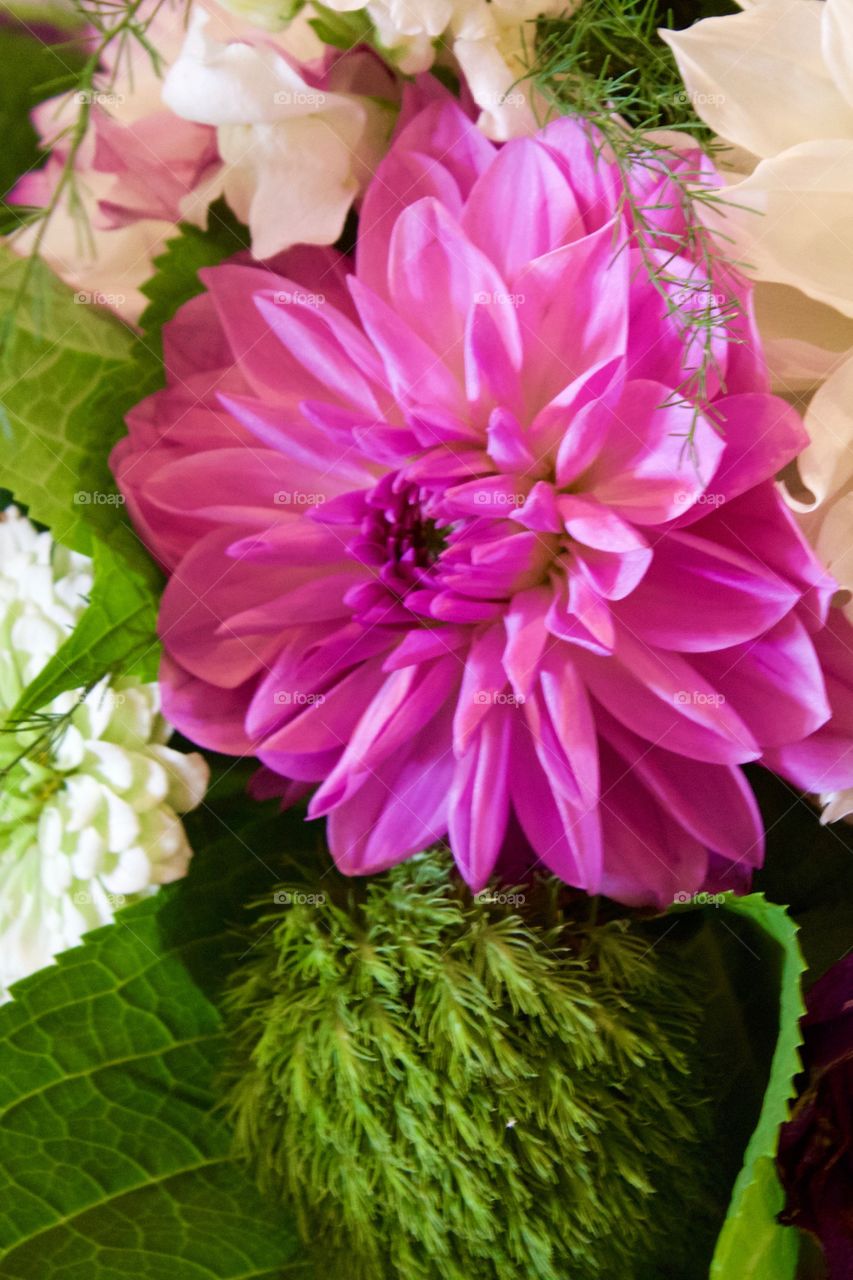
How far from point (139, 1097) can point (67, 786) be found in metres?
0.14

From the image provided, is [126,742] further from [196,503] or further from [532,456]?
[532,456]

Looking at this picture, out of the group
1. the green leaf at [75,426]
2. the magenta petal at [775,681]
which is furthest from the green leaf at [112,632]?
the magenta petal at [775,681]

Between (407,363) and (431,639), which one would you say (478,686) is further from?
(407,363)

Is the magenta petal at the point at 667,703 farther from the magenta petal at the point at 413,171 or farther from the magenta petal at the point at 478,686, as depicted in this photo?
the magenta petal at the point at 413,171

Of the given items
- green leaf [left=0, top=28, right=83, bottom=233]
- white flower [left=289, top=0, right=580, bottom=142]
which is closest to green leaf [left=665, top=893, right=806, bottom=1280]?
white flower [left=289, top=0, right=580, bottom=142]

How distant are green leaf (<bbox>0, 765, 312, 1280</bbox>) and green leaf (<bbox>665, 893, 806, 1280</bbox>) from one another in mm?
186

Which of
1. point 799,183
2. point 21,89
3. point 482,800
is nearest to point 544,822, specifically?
point 482,800

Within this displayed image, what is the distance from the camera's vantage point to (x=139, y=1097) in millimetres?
499

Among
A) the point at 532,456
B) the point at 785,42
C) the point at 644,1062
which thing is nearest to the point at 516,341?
the point at 532,456

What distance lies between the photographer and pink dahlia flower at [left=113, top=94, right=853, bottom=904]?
428mm

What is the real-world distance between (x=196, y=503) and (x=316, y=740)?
0.11 m

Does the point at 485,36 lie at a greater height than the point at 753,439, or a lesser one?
greater

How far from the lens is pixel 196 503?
468 millimetres

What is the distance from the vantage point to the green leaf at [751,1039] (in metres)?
0.43
